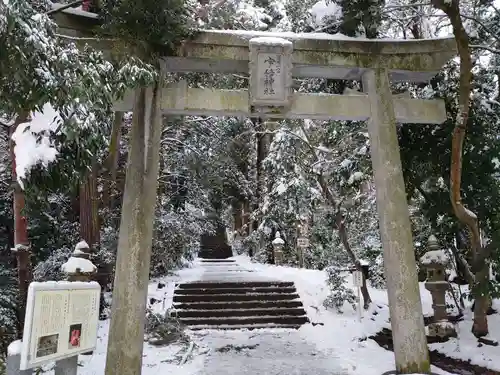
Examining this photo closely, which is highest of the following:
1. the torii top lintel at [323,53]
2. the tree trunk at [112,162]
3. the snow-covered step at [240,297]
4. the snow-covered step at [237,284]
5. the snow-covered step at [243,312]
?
the torii top lintel at [323,53]

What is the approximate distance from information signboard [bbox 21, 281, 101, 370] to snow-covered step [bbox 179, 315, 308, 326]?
21.2ft

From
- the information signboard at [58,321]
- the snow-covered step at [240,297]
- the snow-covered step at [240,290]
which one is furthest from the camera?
the snow-covered step at [240,290]

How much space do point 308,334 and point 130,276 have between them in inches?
188

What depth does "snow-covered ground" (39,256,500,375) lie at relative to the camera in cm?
697

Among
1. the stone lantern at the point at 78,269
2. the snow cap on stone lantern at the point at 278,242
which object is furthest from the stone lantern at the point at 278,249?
the stone lantern at the point at 78,269

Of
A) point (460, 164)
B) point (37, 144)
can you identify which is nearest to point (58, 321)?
point (37, 144)

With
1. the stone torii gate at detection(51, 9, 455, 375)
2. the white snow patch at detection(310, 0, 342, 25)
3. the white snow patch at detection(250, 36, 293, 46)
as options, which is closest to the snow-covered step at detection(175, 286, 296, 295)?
the stone torii gate at detection(51, 9, 455, 375)

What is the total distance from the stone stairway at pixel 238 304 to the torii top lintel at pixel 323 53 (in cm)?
576

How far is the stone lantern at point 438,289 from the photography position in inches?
320

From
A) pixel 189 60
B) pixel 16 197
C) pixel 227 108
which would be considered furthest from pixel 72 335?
pixel 16 197

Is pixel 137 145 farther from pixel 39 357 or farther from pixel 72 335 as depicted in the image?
pixel 39 357

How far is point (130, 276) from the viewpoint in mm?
6055

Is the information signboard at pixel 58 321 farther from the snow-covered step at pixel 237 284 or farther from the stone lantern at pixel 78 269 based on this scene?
the snow-covered step at pixel 237 284

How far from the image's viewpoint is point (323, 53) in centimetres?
696
